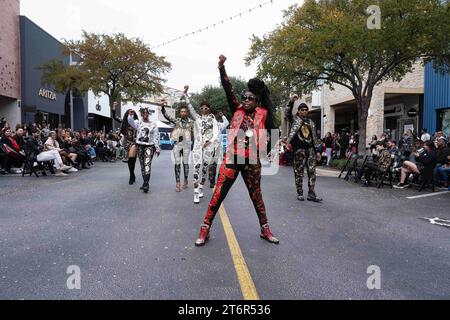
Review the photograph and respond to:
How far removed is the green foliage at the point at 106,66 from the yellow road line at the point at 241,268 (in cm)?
2475

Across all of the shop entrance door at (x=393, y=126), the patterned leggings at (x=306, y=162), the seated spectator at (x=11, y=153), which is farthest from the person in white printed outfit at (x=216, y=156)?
the shop entrance door at (x=393, y=126)

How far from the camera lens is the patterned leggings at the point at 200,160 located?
7.93 metres

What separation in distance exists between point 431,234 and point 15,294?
17.4 feet

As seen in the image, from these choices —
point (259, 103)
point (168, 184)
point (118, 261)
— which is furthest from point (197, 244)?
point (168, 184)

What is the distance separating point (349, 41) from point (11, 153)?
11796mm

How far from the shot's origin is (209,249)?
4.72 metres

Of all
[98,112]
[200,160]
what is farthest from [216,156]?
[98,112]

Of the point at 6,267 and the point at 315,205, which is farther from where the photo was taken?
the point at 315,205

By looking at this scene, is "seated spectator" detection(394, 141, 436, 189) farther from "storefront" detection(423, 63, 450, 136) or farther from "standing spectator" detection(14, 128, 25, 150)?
"standing spectator" detection(14, 128, 25, 150)

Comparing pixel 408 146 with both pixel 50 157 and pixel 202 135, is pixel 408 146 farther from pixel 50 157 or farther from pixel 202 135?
pixel 50 157

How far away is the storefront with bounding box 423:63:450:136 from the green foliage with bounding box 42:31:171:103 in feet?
59.0

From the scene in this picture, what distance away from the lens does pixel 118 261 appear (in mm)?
4242

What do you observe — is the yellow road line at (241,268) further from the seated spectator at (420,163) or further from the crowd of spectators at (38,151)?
the crowd of spectators at (38,151)
